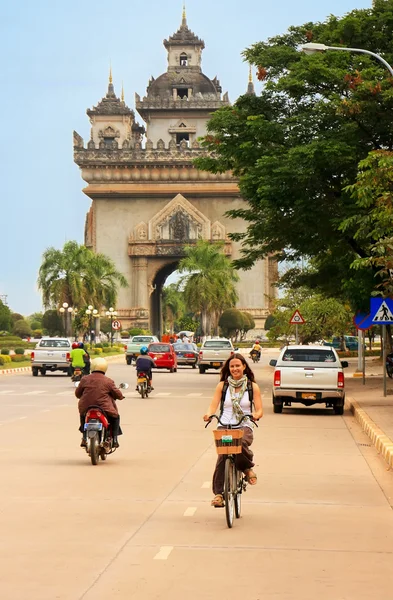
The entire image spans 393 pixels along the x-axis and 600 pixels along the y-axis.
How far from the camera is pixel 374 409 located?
26766 millimetres

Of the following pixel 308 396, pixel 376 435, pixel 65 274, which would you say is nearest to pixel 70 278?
pixel 65 274

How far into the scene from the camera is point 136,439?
20.3 meters

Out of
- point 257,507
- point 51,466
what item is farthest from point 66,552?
point 51,466

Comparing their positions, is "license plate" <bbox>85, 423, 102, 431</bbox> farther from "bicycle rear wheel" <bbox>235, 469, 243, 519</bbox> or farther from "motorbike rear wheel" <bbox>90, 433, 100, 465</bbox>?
"bicycle rear wheel" <bbox>235, 469, 243, 519</bbox>

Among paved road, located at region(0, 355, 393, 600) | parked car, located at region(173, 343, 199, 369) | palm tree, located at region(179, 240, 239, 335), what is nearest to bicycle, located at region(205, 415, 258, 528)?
paved road, located at region(0, 355, 393, 600)

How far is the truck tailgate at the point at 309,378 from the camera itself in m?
27.1

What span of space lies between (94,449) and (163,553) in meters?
6.47

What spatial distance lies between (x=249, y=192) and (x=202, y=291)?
59.0m

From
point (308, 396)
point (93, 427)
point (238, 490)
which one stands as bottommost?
point (238, 490)

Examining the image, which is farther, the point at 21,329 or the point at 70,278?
the point at 21,329

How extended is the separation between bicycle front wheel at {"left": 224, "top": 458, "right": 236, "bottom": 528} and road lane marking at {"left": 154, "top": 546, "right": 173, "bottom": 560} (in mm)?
1064

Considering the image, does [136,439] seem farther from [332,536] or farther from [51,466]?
[332,536]

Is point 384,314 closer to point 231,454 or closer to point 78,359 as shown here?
point 78,359

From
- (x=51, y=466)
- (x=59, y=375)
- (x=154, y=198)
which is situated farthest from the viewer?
(x=154, y=198)
